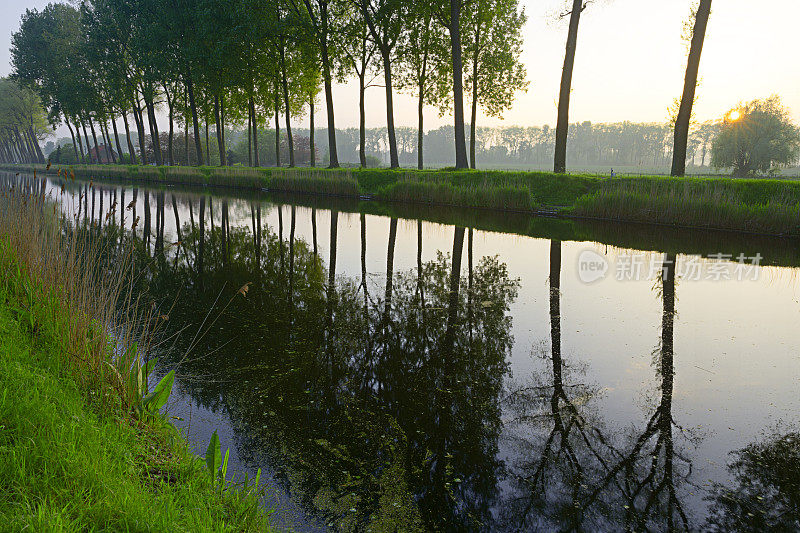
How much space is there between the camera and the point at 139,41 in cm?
3209

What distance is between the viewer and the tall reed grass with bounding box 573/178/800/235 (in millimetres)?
11008

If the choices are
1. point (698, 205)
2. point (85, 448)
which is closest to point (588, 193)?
point (698, 205)

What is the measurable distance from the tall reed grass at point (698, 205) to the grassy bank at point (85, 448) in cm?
1290

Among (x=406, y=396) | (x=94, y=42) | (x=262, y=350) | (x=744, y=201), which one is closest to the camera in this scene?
(x=406, y=396)

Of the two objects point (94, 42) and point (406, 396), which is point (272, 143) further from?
point (406, 396)

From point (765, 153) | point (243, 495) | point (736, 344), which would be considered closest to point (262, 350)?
point (243, 495)

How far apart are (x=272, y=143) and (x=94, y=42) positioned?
3427 centimetres

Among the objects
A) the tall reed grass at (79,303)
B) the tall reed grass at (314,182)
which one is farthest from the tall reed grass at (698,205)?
the tall reed grass at (79,303)

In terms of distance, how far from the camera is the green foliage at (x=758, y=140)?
4225 cm

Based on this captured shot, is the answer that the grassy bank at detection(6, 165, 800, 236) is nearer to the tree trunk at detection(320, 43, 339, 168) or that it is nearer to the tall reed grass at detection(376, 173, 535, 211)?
the tall reed grass at detection(376, 173, 535, 211)

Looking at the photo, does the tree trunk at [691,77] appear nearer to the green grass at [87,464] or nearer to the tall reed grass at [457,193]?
the tall reed grass at [457,193]

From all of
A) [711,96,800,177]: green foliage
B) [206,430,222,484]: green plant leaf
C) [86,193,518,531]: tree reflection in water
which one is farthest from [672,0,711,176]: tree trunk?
[711,96,800,177]: green foliage

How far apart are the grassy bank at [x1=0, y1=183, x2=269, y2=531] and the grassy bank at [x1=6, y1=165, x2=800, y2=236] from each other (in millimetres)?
6408

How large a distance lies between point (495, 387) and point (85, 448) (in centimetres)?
277
